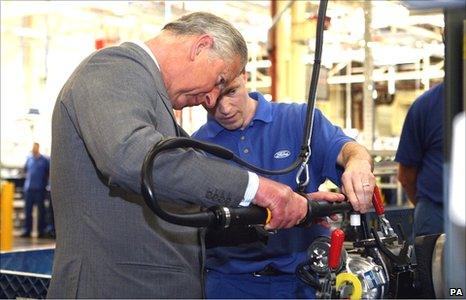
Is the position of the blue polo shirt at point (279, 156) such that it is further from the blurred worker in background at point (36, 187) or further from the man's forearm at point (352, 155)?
the blurred worker in background at point (36, 187)

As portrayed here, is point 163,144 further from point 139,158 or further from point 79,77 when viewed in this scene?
point 79,77

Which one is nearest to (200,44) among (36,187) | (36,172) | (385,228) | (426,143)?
(385,228)

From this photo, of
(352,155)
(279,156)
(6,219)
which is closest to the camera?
(352,155)

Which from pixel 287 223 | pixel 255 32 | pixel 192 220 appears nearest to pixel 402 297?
pixel 287 223

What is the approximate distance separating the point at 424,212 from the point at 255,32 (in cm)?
712

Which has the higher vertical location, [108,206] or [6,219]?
[108,206]

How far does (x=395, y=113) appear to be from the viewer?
19.8 m

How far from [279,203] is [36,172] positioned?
39.7 feet

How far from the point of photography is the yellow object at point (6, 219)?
10329mm

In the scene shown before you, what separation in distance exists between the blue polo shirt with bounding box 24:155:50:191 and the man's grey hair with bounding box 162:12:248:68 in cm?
1151

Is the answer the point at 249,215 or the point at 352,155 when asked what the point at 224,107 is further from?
the point at 249,215

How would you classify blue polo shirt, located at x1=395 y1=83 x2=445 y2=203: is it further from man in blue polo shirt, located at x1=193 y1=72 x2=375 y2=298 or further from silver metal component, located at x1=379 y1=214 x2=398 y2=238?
silver metal component, located at x1=379 y1=214 x2=398 y2=238

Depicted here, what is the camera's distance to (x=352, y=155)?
8.61 ft

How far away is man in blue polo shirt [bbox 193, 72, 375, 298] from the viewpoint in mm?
2770
